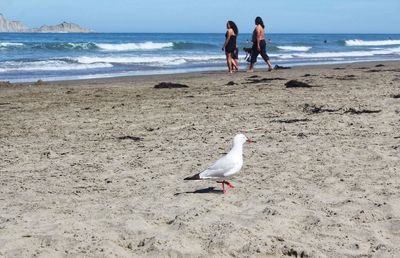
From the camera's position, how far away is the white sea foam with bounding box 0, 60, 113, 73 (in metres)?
21.8

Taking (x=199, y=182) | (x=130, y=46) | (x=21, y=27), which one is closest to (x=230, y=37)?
(x=199, y=182)

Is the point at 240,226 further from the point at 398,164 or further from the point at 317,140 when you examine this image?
the point at 317,140

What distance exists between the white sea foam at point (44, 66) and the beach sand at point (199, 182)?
11.7 m

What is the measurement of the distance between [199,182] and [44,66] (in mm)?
18599

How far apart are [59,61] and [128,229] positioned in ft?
72.6

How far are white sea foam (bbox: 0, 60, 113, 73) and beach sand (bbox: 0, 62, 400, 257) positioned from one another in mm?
11661

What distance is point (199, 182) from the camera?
5.62 meters

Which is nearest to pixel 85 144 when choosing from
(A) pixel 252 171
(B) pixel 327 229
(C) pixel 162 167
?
(C) pixel 162 167

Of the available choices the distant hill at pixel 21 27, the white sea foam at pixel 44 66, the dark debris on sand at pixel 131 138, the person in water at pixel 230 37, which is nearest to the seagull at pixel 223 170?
the dark debris on sand at pixel 131 138

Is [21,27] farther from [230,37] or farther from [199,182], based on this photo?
[199,182]

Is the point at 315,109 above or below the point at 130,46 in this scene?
above

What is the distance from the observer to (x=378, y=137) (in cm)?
709

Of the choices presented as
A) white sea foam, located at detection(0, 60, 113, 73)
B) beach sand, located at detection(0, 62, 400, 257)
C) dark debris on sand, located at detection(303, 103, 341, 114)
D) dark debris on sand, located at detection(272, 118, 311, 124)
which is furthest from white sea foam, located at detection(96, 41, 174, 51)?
dark debris on sand, located at detection(272, 118, 311, 124)

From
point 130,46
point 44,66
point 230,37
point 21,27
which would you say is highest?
point 230,37
